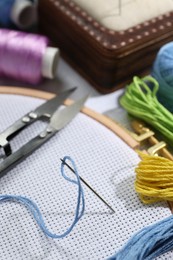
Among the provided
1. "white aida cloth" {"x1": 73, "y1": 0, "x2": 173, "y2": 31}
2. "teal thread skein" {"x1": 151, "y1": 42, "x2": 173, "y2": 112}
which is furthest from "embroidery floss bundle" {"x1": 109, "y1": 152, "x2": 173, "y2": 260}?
"white aida cloth" {"x1": 73, "y1": 0, "x2": 173, "y2": 31}

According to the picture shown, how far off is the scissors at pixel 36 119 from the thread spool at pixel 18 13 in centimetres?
25

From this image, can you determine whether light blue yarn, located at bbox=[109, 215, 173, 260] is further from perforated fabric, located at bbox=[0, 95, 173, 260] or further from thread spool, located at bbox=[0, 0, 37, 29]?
thread spool, located at bbox=[0, 0, 37, 29]

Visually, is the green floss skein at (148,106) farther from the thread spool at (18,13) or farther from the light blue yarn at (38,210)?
the thread spool at (18,13)

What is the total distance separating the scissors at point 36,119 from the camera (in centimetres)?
67

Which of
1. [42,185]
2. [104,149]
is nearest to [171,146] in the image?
[104,149]

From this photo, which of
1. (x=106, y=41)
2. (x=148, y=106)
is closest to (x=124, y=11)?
(x=106, y=41)

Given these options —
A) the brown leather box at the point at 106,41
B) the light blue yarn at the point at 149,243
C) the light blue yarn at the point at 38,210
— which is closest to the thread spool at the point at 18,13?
the brown leather box at the point at 106,41

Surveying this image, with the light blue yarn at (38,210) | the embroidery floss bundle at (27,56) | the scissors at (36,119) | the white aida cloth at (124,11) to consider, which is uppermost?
the white aida cloth at (124,11)

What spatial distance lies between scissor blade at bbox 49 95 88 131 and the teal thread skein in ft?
0.48

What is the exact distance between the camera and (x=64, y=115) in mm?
741

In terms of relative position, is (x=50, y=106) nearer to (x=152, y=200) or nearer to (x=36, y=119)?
(x=36, y=119)

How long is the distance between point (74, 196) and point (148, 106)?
0.21 metres

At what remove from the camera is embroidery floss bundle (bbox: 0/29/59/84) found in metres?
0.82

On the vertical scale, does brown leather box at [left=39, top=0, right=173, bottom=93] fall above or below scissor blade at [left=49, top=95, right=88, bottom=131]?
above
